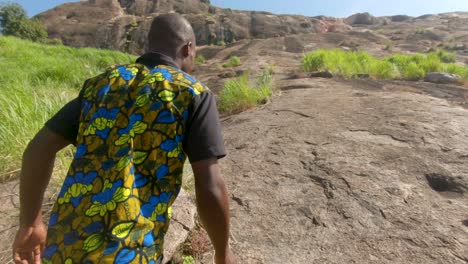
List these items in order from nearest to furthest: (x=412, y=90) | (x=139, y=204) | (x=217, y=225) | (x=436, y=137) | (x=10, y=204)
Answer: (x=139, y=204), (x=217, y=225), (x=10, y=204), (x=436, y=137), (x=412, y=90)

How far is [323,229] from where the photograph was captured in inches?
106

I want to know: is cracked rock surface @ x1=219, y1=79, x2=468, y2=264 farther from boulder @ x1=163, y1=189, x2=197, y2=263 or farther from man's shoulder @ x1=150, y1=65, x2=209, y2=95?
man's shoulder @ x1=150, y1=65, x2=209, y2=95

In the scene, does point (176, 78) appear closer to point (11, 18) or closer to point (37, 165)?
point (37, 165)

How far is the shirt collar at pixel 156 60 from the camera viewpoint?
131cm

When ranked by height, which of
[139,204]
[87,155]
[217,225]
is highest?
[87,155]

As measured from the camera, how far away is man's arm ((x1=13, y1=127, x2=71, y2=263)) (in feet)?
4.29

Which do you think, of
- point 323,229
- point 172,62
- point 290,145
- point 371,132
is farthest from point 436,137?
point 172,62

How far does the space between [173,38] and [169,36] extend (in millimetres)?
16

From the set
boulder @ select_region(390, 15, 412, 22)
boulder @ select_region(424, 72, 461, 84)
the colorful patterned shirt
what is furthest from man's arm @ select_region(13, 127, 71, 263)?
boulder @ select_region(390, 15, 412, 22)

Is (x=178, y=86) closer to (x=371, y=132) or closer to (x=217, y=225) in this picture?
(x=217, y=225)

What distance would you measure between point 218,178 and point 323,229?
173 centimetres

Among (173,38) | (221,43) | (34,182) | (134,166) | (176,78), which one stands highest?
(173,38)

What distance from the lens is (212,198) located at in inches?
47.4

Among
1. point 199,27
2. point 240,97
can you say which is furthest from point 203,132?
point 199,27
